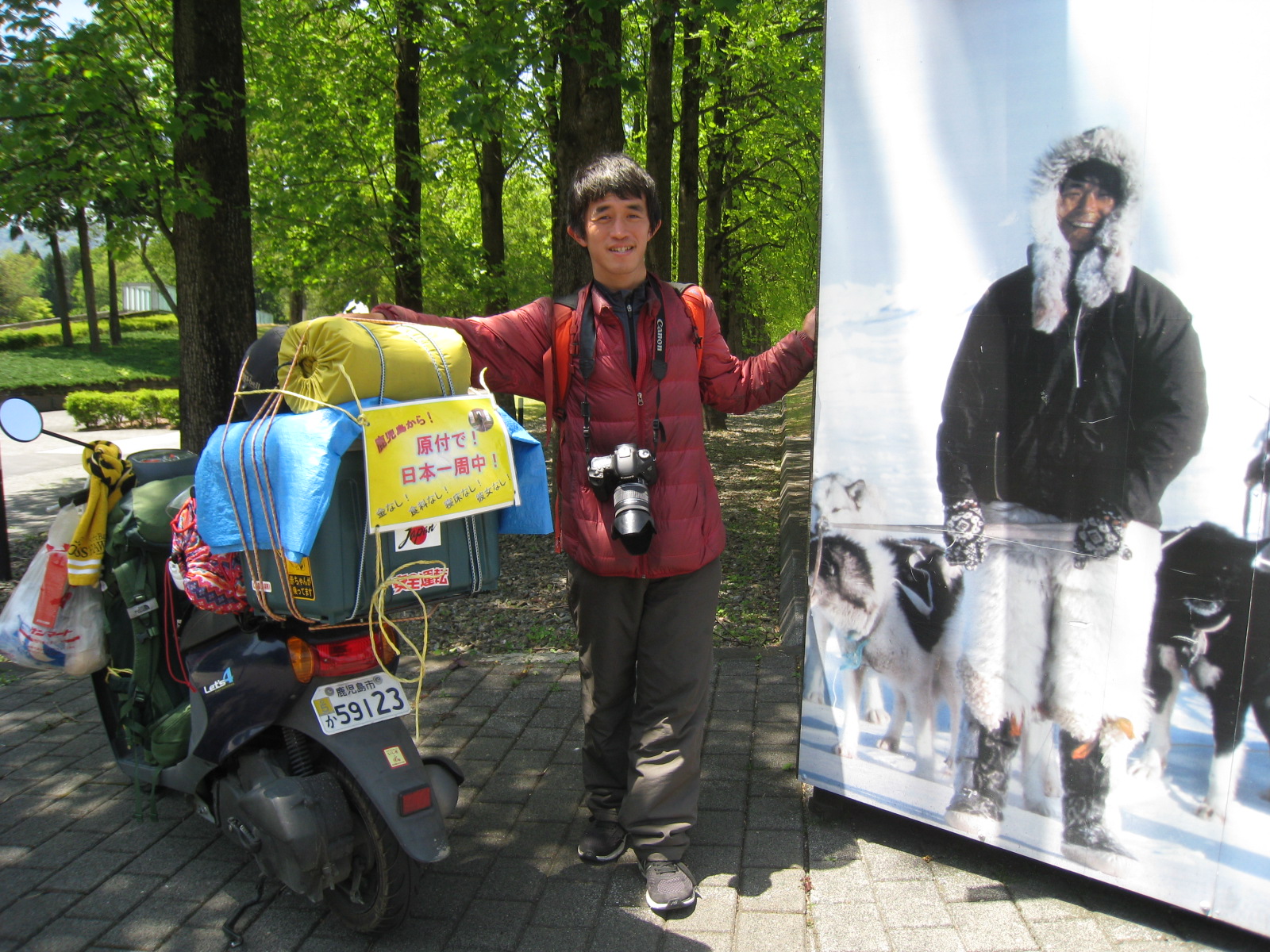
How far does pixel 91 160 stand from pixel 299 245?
587cm

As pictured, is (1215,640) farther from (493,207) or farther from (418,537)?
(493,207)

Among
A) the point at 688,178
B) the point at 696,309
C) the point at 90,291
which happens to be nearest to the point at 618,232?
the point at 696,309

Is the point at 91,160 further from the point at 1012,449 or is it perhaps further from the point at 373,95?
the point at 373,95

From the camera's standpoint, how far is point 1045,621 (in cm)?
281

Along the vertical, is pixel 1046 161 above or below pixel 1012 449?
above

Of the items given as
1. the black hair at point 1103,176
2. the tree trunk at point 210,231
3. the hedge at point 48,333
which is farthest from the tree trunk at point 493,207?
the hedge at point 48,333

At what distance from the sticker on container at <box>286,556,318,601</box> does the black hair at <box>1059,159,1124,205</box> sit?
2.21 metres

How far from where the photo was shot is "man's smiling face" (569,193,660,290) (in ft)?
9.86

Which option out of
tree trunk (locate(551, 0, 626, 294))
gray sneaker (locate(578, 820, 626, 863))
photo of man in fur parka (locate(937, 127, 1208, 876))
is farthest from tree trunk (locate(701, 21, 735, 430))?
photo of man in fur parka (locate(937, 127, 1208, 876))

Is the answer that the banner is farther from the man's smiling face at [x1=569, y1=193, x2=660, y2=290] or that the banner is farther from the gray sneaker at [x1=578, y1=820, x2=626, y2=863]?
the gray sneaker at [x1=578, y1=820, x2=626, y2=863]

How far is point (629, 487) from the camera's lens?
9.26ft

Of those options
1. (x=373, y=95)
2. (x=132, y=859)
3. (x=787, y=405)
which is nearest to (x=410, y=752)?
(x=132, y=859)

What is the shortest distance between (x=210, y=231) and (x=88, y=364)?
36.2 meters

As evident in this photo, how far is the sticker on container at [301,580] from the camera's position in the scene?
2.47 metres
